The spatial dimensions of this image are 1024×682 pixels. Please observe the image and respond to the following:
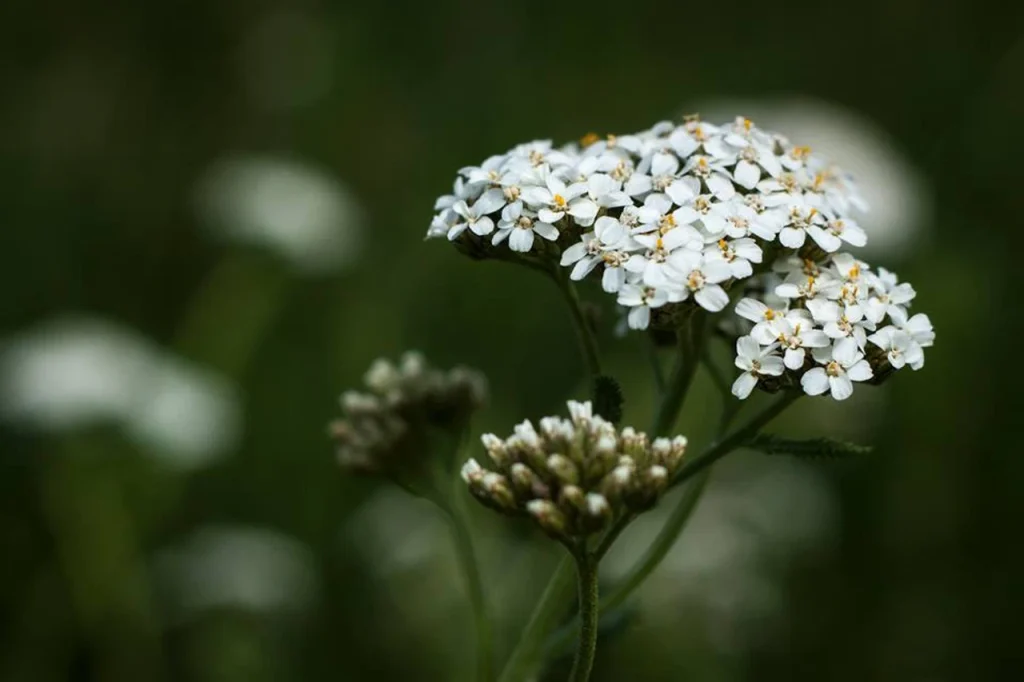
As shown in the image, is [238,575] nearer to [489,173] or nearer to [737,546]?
[737,546]

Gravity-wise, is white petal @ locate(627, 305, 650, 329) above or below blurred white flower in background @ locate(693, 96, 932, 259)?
above

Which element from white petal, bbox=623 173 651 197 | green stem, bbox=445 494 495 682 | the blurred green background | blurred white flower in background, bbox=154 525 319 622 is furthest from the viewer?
blurred white flower in background, bbox=154 525 319 622

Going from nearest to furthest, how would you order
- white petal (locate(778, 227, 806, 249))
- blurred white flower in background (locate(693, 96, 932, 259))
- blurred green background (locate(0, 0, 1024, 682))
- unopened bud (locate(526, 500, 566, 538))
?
unopened bud (locate(526, 500, 566, 538)) → white petal (locate(778, 227, 806, 249)) → blurred green background (locate(0, 0, 1024, 682)) → blurred white flower in background (locate(693, 96, 932, 259))

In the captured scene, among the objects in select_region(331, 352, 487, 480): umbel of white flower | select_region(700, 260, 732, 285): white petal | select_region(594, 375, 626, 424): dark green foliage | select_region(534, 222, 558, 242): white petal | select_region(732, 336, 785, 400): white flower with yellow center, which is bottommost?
select_region(331, 352, 487, 480): umbel of white flower

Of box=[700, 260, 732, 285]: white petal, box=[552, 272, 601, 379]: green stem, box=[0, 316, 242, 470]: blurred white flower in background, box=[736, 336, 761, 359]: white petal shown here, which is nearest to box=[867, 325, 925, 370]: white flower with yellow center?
box=[736, 336, 761, 359]: white petal

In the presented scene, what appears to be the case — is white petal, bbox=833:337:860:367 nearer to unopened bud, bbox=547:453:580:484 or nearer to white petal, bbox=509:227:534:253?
unopened bud, bbox=547:453:580:484

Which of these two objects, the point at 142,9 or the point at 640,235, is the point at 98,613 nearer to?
the point at 640,235

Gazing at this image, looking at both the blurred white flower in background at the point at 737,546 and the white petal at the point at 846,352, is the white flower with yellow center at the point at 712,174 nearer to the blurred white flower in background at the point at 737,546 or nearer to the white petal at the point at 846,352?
the white petal at the point at 846,352
